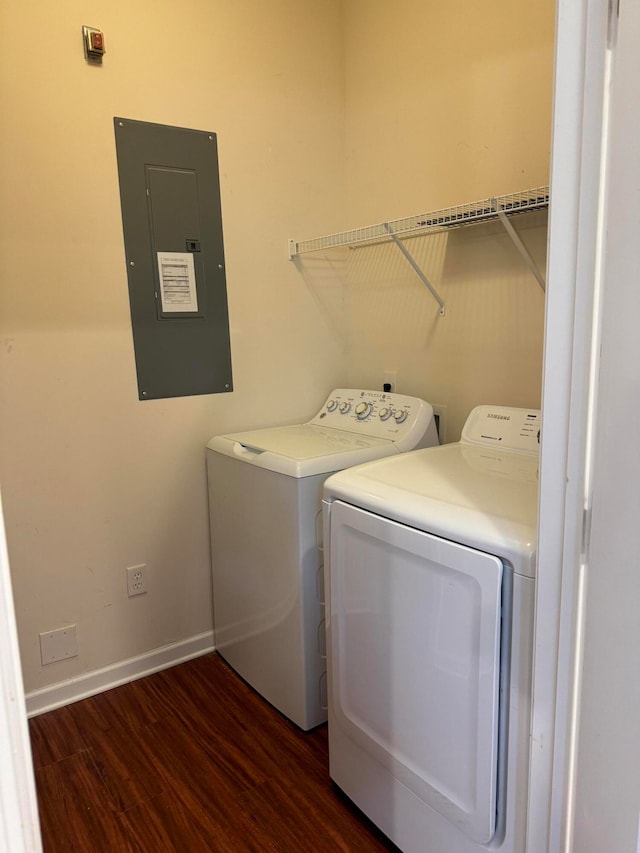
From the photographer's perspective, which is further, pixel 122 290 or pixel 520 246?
pixel 122 290

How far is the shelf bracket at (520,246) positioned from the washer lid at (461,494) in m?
0.52

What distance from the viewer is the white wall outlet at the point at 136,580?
2070 millimetres

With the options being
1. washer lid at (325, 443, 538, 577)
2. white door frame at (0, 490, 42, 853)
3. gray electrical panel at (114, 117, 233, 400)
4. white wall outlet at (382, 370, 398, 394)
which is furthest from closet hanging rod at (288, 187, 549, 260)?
white door frame at (0, 490, 42, 853)

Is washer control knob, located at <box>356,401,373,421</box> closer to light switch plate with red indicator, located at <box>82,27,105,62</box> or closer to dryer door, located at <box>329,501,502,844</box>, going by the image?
dryer door, located at <box>329,501,502,844</box>

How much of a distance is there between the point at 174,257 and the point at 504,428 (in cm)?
127

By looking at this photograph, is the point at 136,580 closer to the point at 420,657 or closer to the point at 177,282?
the point at 177,282

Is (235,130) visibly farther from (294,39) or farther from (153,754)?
(153,754)

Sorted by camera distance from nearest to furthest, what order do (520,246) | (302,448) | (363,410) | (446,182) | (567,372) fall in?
1. (567,372)
2. (520,246)
3. (302,448)
4. (446,182)
5. (363,410)

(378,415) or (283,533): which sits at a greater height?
(378,415)

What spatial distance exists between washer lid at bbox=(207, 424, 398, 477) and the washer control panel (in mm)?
45

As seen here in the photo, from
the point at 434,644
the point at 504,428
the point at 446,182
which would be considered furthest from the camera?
the point at 446,182

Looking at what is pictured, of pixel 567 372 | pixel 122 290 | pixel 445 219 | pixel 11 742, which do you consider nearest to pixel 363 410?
pixel 445 219

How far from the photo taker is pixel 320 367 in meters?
2.45

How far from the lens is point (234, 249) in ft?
7.09
